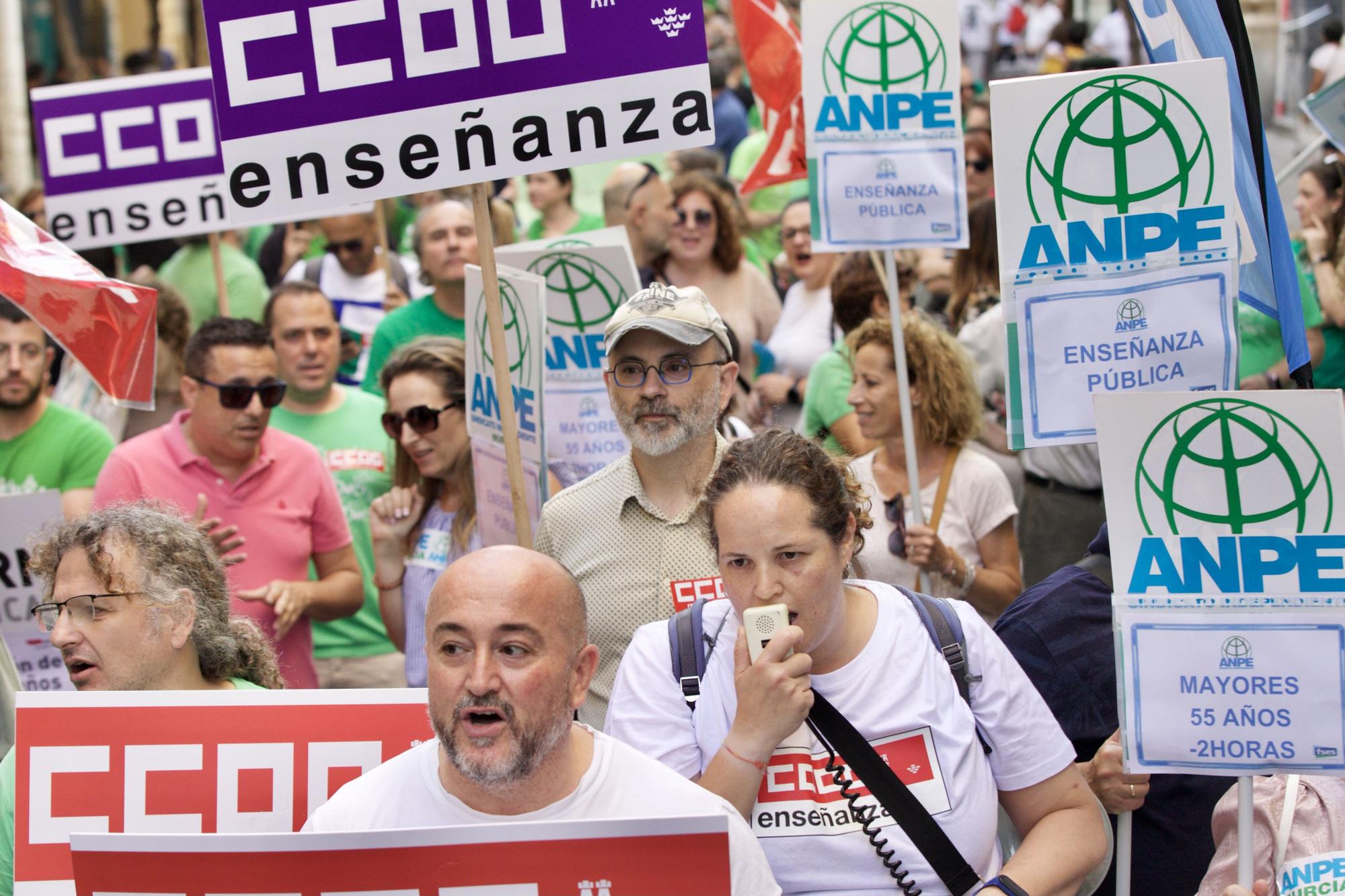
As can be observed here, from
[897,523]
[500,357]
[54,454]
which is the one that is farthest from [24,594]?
[897,523]

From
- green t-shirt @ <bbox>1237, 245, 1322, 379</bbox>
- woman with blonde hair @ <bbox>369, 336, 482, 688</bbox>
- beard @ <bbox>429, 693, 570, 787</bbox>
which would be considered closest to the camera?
beard @ <bbox>429, 693, 570, 787</bbox>

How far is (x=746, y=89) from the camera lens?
54.3 feet

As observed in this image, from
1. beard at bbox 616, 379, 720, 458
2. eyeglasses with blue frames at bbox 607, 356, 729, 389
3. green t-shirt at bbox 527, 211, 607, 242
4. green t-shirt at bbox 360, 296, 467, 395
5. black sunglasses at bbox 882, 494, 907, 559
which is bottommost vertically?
black sunglasses at bbox 882, 494, 907, 559

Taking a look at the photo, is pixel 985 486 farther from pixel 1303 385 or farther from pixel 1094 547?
pixel 1303 385

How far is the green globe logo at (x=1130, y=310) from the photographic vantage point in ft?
12.2

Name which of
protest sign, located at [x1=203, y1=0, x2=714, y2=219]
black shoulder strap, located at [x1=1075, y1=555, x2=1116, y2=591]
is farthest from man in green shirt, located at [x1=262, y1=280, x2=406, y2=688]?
black shoulder strap, located at [x1=1075, y1=555, x2=1116, y2=591]

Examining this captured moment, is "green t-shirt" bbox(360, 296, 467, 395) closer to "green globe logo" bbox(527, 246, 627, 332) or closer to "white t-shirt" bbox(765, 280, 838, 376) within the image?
"green globe logo" bbox(527, 246, 627, 332)

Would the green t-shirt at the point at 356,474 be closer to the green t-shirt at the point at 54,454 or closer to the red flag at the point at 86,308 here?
the green t-shirt at the point at 54,454

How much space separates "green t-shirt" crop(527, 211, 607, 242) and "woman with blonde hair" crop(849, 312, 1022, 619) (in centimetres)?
379

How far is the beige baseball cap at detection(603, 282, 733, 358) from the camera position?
4.39 meters

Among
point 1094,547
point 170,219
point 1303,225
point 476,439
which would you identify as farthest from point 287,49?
point 1303,225

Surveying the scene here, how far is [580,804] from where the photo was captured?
294cm

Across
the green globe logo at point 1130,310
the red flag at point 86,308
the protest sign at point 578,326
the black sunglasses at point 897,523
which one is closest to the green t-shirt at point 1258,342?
the black sunglasses at point 897,523

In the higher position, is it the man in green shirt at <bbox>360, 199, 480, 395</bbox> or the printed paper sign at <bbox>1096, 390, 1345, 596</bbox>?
the man in green shirt at <bbox>360, 199, 480, 395</bbox>
